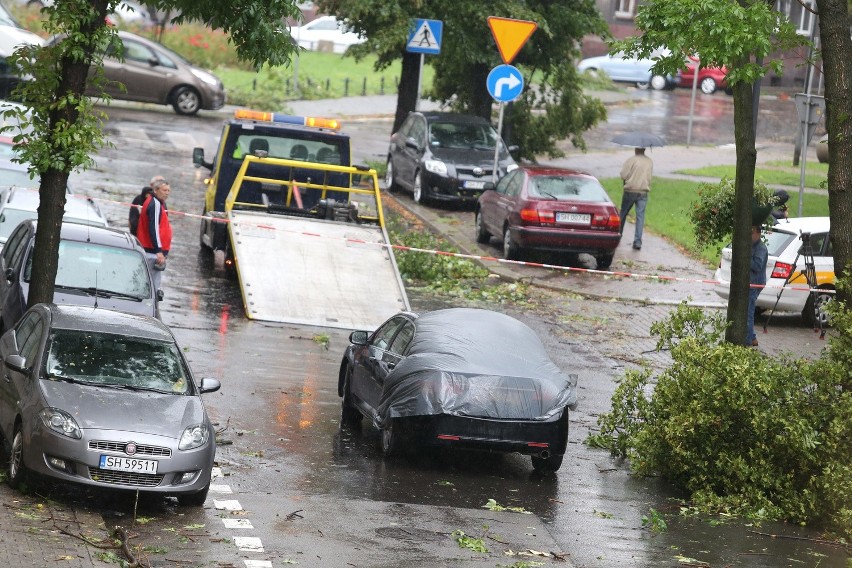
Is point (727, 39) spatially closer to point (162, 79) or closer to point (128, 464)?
point (128, 464)

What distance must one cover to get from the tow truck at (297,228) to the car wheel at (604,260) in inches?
164

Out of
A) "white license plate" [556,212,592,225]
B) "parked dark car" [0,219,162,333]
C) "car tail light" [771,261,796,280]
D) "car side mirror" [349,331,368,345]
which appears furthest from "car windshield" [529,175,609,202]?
"car side mirror" [349,331,368,345]

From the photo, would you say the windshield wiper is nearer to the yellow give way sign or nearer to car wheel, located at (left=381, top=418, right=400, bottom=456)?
car wheel, located at (left=381, top=418, right=400, bottom=456)

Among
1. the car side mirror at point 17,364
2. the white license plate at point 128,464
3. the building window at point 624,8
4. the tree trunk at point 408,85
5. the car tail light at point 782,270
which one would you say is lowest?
the white license plate at point 128,464

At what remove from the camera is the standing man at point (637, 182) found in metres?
24.9

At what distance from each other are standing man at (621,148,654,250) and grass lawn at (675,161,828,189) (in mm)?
7982

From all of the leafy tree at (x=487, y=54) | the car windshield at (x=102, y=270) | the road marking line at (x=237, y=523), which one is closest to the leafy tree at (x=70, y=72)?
the car windshield at (x=102, y=270)

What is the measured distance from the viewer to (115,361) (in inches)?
452

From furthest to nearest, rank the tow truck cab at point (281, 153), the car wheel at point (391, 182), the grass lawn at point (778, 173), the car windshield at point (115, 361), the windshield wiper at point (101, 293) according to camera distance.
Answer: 1. the grass lawn at point (778, 173)
2. the car wheel at point (391, 182)
3. the tow truck cab at point (281, 153)
4. the windshield wiper at point (101, 293)
5. the car windshield at point (115, 361)

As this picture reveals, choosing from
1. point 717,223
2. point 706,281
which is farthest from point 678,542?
point 706,281

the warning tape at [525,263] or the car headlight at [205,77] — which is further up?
the car headlight at [205,77]

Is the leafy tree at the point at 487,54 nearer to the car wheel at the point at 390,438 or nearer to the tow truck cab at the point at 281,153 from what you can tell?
the tow truck cab at the point at 281,153

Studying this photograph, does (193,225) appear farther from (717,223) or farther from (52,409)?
(52,409)

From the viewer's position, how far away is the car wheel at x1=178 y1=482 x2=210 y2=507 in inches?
421
